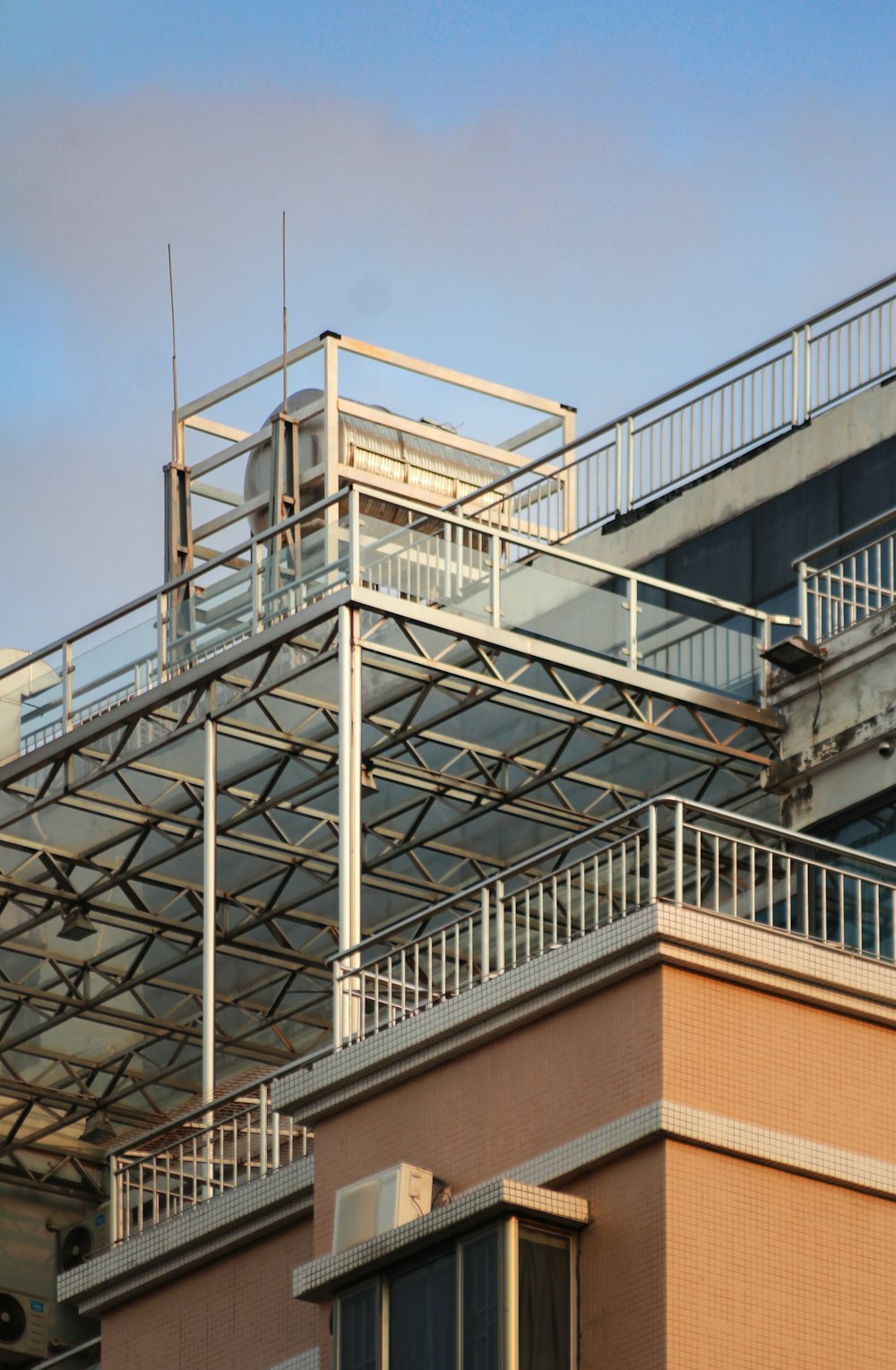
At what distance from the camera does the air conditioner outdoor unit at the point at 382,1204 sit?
74.4ft

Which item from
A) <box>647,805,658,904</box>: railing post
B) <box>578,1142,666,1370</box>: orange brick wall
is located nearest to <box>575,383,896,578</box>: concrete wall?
<box>647,805,658,904</box>: railing post

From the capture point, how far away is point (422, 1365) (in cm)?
2189

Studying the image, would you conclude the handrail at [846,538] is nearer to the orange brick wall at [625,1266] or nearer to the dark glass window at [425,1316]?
the orange brick wall at [625,1266]

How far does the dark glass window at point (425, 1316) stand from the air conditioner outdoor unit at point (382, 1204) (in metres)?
0.49

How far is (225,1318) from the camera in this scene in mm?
25469

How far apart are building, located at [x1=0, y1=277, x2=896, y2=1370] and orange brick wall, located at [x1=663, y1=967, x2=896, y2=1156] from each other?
3 centimetres

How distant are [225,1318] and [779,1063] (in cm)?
558

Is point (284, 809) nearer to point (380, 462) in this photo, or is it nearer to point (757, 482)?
point (757, 482)

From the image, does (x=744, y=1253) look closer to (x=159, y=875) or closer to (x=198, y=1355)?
(x=198, y=1355)

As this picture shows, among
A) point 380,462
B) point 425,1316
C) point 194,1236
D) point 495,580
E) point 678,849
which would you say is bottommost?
point 425,1316

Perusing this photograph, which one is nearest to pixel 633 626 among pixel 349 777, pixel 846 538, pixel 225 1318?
pixel 846 538

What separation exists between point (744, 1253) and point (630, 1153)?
984 mm

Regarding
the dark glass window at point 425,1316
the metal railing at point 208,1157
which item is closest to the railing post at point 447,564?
the metal railing at point 208,1157

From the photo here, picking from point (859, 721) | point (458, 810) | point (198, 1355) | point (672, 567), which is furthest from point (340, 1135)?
point (672, 567)
